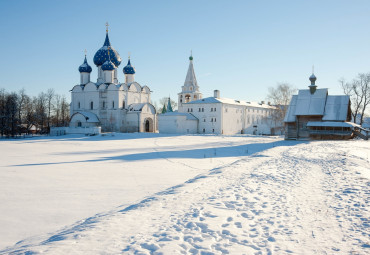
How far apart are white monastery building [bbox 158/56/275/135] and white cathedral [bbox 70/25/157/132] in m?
3.32

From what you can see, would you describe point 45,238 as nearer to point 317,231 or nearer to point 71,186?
point 71,186

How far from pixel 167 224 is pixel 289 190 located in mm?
4063

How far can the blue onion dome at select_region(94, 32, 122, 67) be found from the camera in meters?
44.6

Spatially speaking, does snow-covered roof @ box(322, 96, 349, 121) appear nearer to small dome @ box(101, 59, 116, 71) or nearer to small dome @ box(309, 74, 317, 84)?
small dome @ box(309, 74, 317, 84)

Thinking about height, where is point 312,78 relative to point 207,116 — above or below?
above

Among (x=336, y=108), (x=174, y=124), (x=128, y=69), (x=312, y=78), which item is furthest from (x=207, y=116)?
(x=336, y=108)

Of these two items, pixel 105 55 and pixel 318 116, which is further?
pixel 105 55

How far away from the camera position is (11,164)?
11.7 m

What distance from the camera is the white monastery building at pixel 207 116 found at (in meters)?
41.4

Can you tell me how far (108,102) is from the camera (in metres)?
42.4

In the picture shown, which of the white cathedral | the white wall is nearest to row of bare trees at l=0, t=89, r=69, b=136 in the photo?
the white cathedral

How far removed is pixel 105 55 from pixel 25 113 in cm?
1826

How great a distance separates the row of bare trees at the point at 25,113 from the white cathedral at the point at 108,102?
19.6ft

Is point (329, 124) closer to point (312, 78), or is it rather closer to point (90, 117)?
point (312, 78)
